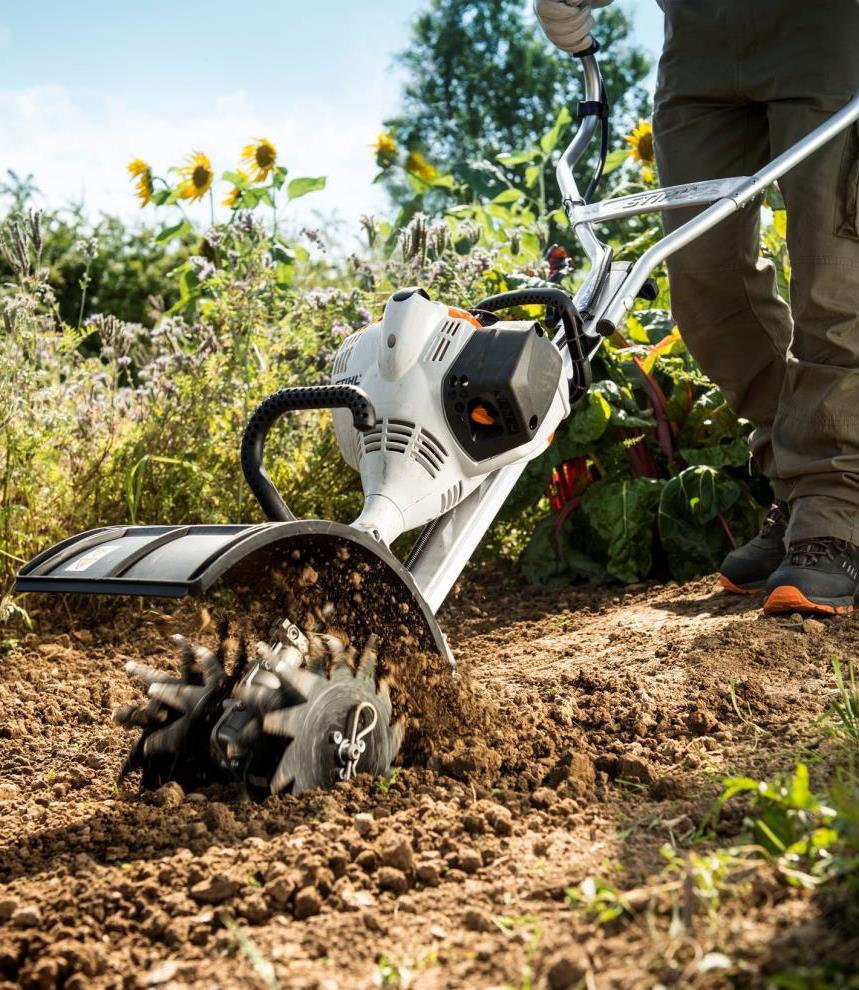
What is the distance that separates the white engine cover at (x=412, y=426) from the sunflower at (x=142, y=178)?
312 cm

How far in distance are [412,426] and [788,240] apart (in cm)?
137

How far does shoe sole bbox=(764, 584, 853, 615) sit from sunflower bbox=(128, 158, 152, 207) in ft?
11.0

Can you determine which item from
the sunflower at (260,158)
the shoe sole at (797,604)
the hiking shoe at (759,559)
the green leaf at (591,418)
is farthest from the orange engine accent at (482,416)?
the sunflower at (260,158)

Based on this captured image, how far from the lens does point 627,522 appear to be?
3604 millimetres

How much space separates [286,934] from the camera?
1.32m

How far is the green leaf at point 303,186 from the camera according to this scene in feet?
16.7

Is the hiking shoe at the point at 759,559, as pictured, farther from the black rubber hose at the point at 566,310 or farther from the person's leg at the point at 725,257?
the black rubber hose at the point at 566,310

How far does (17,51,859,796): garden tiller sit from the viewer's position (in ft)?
5.38

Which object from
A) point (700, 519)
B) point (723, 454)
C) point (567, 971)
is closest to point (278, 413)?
point (567, 971)

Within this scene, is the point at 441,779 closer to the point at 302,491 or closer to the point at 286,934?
the point at 286,934

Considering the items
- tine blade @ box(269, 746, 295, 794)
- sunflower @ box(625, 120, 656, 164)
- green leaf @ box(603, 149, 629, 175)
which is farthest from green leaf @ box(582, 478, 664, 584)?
green leaf @ box(603, 149, 629, 175)

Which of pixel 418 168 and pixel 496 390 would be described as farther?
pixel 418 168

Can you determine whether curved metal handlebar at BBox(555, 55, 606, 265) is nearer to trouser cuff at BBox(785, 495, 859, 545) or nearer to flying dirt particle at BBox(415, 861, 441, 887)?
trouser cuff at BBox(785, 495, 859, 545)

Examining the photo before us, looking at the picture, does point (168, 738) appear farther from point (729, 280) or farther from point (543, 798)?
point (729, 280)
